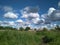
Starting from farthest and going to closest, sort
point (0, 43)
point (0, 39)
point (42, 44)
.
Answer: point (42, 44) < point (0, 39) < point (0, 43)

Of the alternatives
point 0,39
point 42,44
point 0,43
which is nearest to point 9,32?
point 0,39

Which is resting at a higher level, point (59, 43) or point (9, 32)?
point (9, 32)

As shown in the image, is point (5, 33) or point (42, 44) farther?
point (42, 44)

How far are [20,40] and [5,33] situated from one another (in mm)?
1397

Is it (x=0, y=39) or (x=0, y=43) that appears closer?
(x=0, y=43)

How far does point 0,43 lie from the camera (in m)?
12.2

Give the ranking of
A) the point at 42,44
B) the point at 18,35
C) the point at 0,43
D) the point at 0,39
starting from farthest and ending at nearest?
the point at 42,44 < the point at 18,35 < the point at 0,39 < the point at 0,43

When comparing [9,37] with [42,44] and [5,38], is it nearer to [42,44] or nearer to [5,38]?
[5,38]

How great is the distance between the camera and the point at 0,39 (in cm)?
1337

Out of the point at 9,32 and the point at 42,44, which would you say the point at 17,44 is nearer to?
the point at 9,32

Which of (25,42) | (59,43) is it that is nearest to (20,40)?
(25,42)

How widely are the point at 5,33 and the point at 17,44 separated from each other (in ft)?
6.19

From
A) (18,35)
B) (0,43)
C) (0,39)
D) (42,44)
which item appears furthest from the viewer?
(42,44)

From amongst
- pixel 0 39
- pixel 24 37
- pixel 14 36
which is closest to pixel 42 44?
pixel 24 37
